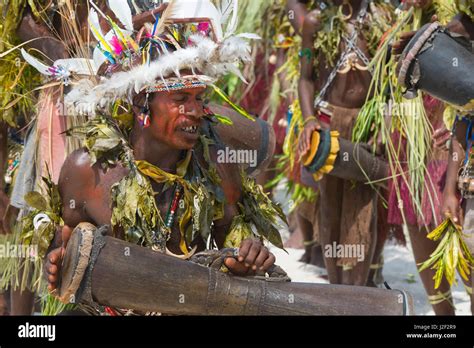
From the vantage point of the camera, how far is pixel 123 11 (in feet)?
11.8

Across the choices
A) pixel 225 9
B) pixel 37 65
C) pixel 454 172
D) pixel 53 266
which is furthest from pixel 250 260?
pixel 454 172

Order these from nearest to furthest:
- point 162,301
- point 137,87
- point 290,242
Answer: point 162,301, point 137,87, point 290,242

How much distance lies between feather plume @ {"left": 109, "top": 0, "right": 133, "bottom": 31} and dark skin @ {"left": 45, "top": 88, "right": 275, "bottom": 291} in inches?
10.8

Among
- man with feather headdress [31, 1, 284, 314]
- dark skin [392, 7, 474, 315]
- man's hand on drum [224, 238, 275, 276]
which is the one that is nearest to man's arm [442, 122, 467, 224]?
dark skin [392, 7, 474, 315]

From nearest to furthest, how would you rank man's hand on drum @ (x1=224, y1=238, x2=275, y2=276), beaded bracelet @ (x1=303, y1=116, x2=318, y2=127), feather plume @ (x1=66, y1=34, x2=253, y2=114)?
man's hand on drum @ (x1=224, y1=238, x2=275, y2=276)
feather plume @ (x1=66, y1=34, x2=253, y2=114)
beaded bracelet @ (x1=303, y1=116, x2=318, y2=127)

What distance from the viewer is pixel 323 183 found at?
238 inches

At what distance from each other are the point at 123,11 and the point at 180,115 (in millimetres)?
401

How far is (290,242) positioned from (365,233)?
7.28 ft

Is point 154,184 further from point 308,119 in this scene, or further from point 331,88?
point 331,88

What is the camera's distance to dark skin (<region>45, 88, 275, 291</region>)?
3.39 meters

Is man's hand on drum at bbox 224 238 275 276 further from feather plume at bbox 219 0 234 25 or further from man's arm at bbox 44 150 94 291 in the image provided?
feather plume at bbox 219 0 234 25

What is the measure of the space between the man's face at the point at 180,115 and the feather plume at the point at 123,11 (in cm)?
26
